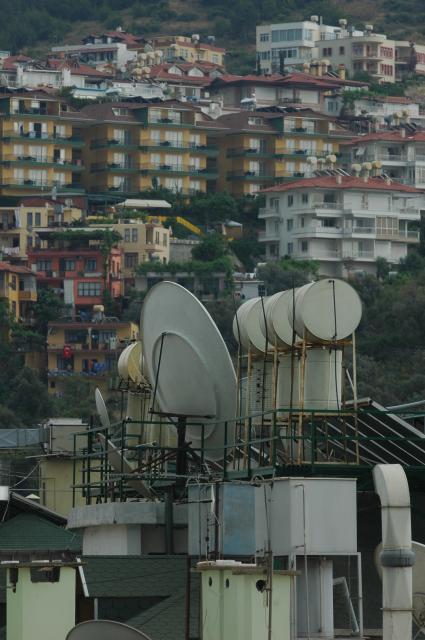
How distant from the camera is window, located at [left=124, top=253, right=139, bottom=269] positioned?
158 m

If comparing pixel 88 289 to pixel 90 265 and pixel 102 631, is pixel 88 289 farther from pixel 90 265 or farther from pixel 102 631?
pixel 102 631

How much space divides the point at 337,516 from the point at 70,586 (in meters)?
3.37

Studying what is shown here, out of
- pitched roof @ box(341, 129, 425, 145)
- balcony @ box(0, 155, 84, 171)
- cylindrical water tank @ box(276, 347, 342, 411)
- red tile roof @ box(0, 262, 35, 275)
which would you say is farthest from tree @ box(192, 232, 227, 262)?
cylindrical water tank @ box(276, 347, 342, 411)

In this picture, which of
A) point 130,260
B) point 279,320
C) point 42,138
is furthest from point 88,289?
point 279,320

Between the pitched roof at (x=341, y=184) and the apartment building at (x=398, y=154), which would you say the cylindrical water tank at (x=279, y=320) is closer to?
the pitched roof at (x=341, y=184)

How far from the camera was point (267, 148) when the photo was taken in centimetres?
18188

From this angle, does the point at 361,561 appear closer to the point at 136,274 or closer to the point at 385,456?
the point at 385,456

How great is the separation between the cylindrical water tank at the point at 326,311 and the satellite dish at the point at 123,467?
2922 millimetres

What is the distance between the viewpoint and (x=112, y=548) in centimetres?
2891

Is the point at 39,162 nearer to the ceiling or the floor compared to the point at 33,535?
nearer to the ceiling

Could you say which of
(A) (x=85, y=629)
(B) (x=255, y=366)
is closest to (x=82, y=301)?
(B) (x=255, y=366)

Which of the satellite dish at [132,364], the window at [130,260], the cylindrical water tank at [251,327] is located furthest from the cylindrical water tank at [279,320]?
the window at [130,260]

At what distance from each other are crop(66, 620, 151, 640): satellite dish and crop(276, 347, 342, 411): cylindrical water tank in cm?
783

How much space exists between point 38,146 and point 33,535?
145867mm
